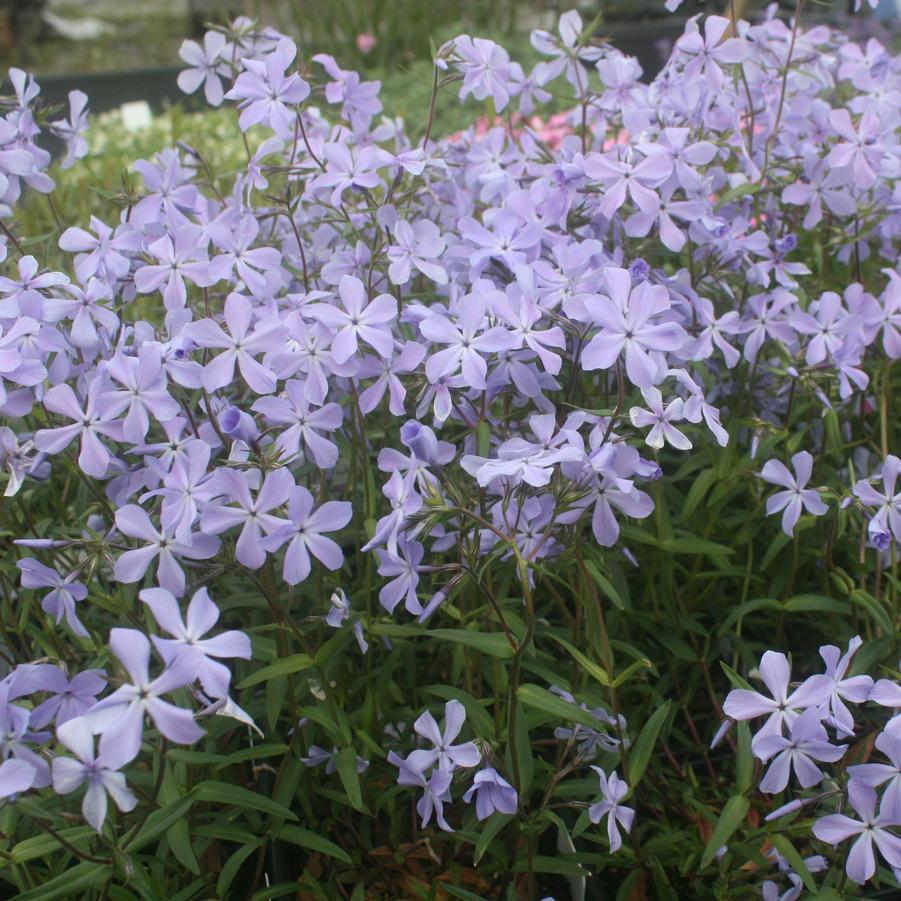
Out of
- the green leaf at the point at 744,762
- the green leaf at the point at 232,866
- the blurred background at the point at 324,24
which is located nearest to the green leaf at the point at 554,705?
the green leaf at the point at 744,762

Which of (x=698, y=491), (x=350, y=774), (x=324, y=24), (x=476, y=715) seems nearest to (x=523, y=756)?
(x=476, y=715)

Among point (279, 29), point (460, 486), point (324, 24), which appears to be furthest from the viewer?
point (279, 29)

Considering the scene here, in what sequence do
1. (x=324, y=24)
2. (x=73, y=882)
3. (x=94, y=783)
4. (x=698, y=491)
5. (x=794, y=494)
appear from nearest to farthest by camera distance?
(x=94, y=783), (x=73, y=882), (x=794, y=494), (x=698, y=491), (x=324, y=24)

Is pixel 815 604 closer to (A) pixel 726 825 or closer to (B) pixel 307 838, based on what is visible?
(A) pixel 726 825

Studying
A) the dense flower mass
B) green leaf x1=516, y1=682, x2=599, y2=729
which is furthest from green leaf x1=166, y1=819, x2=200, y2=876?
green leaf x1=516, y1=682, x2=599, y2=729

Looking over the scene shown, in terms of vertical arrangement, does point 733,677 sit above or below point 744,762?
above

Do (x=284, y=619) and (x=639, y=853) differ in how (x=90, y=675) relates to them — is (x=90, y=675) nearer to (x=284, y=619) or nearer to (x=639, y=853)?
(x=284, y=619)

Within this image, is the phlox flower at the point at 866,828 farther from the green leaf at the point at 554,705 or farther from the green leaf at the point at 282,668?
the green leaf at the point at 282,668

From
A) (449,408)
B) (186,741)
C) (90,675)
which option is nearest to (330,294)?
(449,408)
